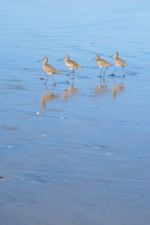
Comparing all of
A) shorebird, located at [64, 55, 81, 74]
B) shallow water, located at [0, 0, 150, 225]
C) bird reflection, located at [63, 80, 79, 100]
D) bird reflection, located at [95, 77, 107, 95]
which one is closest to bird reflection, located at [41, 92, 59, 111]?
shallow water, located at [0, 0, 150, 225]

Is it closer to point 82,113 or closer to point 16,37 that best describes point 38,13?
point 16,37

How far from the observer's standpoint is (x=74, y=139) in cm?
1038

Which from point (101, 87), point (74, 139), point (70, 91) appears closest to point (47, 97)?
point (70, 91)

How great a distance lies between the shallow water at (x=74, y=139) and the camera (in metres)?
7.62

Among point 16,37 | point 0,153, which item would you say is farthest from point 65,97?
point 16,37

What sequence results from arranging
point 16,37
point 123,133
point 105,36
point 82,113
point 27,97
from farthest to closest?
1. point 105,36
2. point 16,37
3. point 27,97
4. point 82,113
5. point 123,133

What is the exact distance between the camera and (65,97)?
13.7 metres

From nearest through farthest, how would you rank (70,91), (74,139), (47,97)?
1. (74,139)
2. (47,97)
3. (70,91)

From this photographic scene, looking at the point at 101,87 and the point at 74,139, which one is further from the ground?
the point at 101,87

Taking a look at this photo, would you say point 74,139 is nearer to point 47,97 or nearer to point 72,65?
point 47,97

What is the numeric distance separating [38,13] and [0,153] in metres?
23.4

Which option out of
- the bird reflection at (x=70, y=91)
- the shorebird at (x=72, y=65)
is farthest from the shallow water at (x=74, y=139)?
the shorebird at (x=72, y=65)

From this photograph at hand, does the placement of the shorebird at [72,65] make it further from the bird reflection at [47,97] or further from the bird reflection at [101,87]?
the bird reflection at [47,97]

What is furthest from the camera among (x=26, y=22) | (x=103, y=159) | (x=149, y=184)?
(x=26, y=22)
